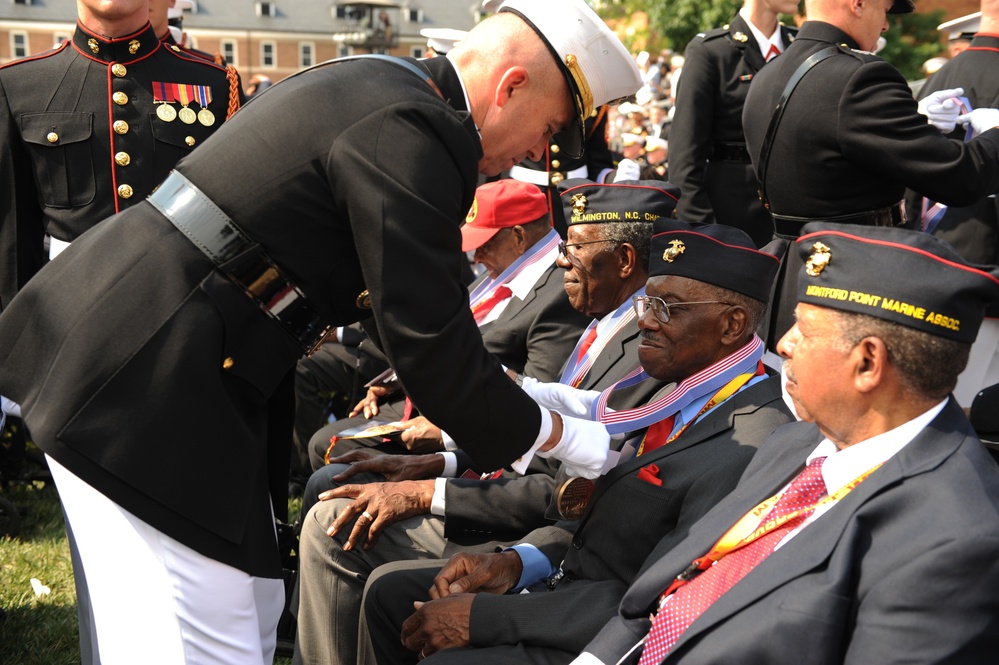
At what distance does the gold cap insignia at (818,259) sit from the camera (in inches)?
88.4

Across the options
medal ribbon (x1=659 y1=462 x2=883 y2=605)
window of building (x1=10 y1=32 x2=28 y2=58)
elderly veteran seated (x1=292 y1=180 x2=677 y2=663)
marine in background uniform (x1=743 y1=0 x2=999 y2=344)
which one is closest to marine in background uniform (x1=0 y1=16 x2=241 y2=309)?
elderly veteran seated (x1=292 y1=180 x2=677 y2=663)

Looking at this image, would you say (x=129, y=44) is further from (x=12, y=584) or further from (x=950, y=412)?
(x=950, y=412)

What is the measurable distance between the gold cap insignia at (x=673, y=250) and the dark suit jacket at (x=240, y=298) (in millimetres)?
1102

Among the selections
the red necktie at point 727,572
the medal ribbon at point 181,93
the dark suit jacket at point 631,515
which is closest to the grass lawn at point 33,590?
the dark suit jacket at point 631,515

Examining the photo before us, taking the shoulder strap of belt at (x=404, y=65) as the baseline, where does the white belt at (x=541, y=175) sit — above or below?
below

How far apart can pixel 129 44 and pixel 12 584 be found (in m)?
2.48

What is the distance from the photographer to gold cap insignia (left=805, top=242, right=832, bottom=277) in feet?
7.36

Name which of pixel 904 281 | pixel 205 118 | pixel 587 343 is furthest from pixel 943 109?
pixel 205 118

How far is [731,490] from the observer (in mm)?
2729

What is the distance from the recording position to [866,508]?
2.04 meters

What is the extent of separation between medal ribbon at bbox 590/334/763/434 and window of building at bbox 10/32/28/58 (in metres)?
78.0

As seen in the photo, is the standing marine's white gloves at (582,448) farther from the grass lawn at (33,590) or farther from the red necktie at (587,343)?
the grass lawn at (33,590)

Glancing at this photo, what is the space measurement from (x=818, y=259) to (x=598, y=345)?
166cm

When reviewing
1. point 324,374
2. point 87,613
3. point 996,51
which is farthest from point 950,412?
point 324,374
